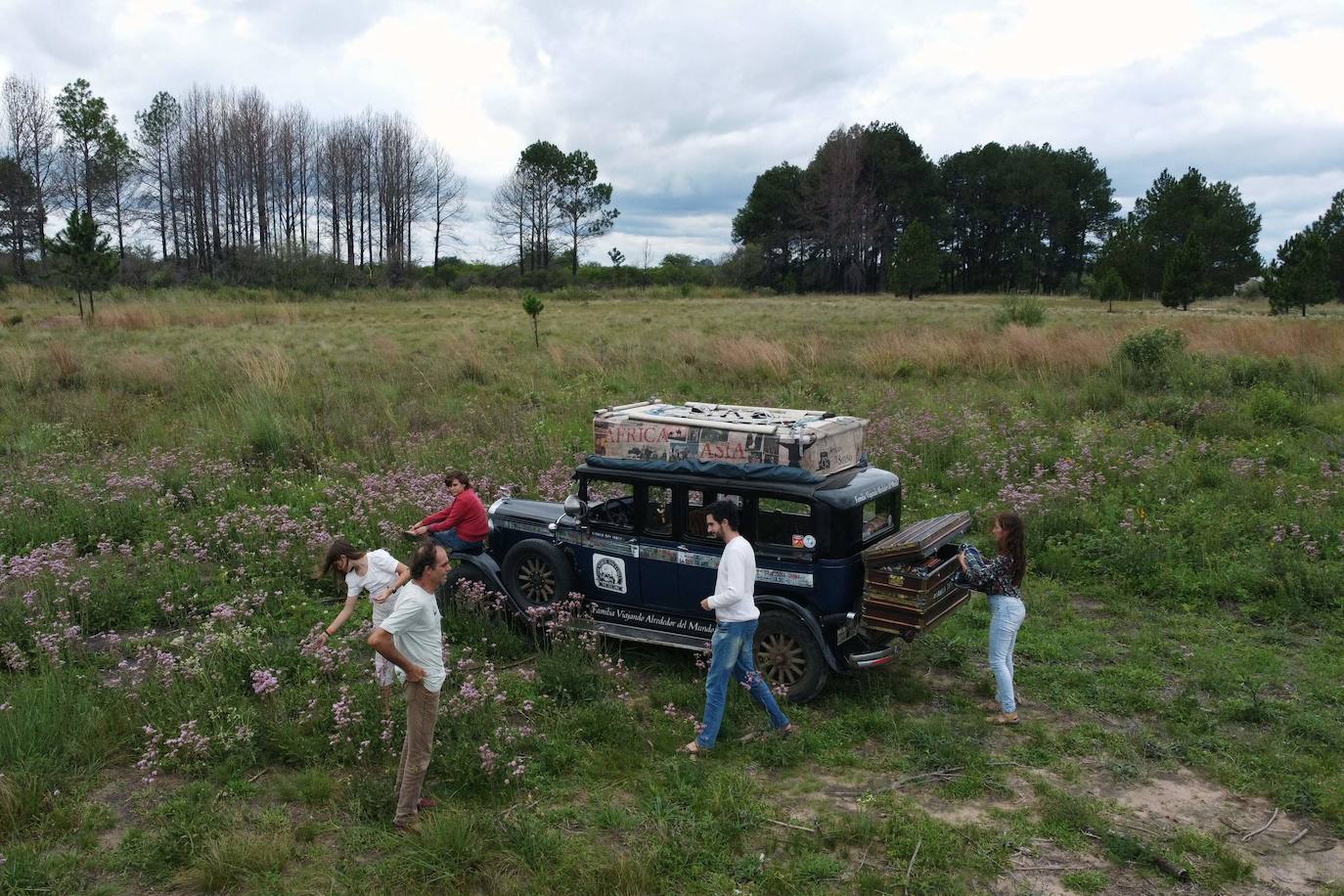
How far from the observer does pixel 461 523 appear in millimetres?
8055

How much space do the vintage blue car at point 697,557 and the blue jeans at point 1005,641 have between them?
737mm

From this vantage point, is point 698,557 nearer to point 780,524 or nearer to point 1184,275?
point 780,524

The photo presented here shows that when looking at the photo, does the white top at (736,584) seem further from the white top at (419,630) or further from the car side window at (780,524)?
the white top at (419,630)

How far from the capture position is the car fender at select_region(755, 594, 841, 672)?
6.67 m

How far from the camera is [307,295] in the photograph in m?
54.4

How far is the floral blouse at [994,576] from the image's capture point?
6625mm

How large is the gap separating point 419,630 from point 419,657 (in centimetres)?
16

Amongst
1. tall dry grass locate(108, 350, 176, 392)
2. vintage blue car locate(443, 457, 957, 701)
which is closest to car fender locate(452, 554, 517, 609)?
vintage blue car locate(443, 457, 957, 701)

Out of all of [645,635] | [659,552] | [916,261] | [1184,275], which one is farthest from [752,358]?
[916,261]

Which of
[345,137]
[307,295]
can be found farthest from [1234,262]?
[345,137]

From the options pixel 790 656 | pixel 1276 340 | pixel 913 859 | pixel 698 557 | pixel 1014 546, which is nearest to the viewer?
pixel 913 859

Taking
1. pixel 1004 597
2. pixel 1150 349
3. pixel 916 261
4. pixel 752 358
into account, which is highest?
pixel 916 261

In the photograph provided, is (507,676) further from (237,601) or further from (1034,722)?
(1034,722)

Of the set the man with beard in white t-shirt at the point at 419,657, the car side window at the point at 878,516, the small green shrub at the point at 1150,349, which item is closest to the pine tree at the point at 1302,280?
the small green shrub at the point at 1150,349
